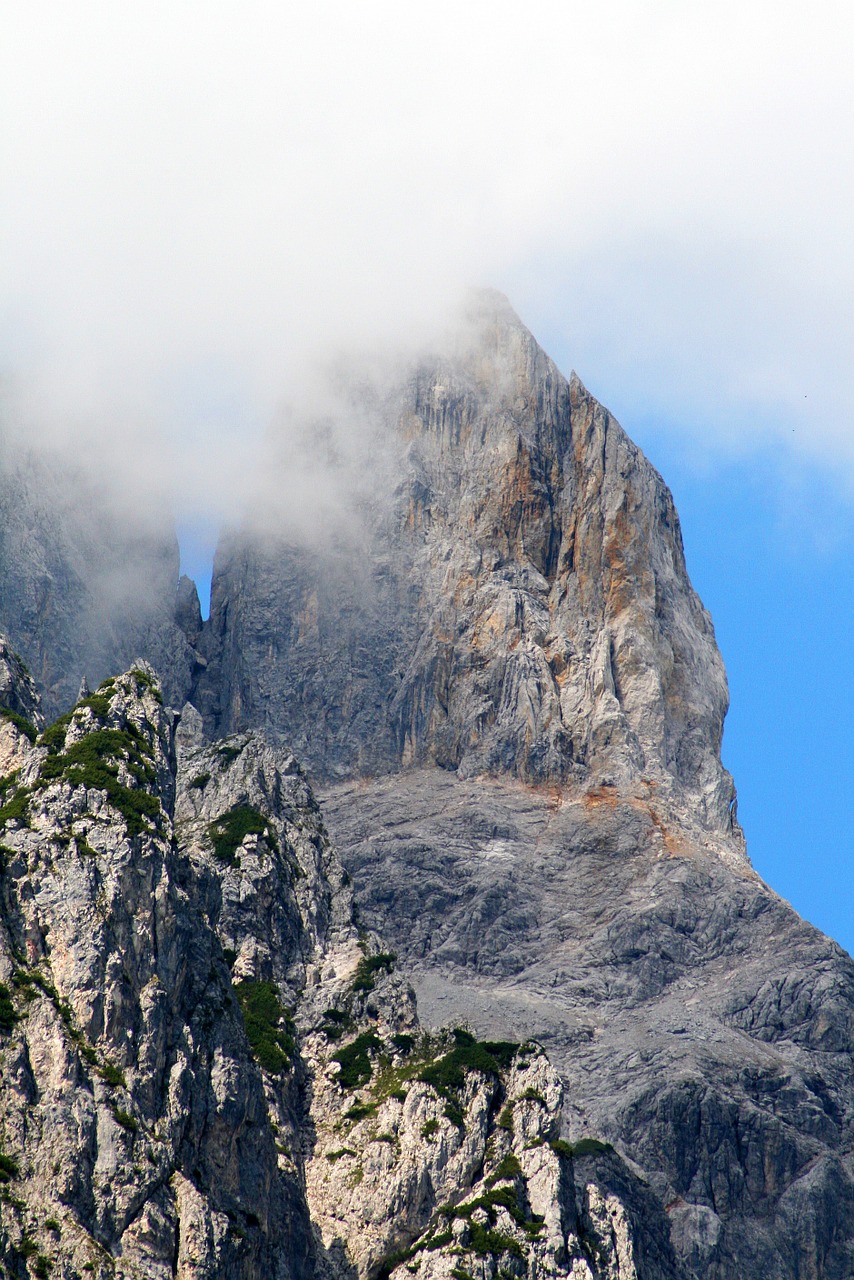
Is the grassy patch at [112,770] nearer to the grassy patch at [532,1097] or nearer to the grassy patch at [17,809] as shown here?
the grassy patch at [17,809]

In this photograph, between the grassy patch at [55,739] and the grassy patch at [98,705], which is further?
the grassy patch at [98,705]

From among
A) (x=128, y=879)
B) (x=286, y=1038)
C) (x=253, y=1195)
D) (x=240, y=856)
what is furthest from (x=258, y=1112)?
(x=240, y=856)

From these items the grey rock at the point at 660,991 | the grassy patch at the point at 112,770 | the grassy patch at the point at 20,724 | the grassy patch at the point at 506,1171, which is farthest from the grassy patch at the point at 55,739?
the grey rock at the point at 660,991

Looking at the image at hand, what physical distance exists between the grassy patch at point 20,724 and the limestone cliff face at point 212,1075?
0.27 meters

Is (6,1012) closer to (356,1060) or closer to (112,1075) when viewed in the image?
(112,1075)

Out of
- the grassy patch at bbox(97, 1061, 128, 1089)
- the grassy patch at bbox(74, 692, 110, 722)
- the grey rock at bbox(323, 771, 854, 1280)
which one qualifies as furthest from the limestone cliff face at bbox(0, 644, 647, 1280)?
the grey rock at bbox(323, 771, 854, 1280)

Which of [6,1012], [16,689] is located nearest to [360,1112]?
[6,1012]

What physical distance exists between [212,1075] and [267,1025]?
20.4 meters

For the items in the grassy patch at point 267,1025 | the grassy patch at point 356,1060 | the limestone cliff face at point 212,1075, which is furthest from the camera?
the grassy patch at point 356,1060

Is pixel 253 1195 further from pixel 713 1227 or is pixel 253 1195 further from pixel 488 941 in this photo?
pixel 488 941

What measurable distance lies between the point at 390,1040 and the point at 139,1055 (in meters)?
27.1

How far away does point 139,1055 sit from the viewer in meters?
85.4

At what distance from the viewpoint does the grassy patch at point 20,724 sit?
109 m

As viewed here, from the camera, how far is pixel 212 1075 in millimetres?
88562
